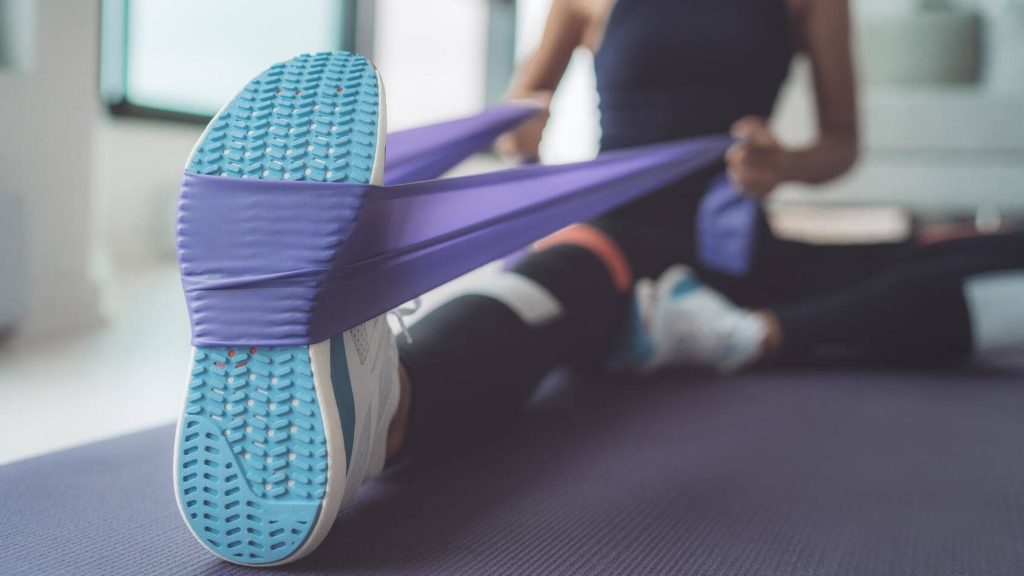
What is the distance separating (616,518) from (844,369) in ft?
2.60

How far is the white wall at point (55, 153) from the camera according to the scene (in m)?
1.33

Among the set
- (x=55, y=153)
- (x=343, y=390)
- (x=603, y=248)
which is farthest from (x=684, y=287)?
(x=55, y=153)

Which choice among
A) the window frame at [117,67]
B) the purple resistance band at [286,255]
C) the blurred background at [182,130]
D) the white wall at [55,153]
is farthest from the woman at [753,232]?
the window frame at [117,67]

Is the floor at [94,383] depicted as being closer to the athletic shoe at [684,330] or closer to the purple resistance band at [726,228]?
the athletic shoe at [684,330]

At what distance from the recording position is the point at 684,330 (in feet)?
3.99

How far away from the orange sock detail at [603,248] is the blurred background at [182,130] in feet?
1.73

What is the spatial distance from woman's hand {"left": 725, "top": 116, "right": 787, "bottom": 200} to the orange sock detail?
0.20 meters

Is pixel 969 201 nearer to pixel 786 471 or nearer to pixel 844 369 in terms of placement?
pixel 844 369

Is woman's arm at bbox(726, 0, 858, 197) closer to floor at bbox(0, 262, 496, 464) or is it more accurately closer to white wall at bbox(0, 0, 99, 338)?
floor at bbox(0, 262, 496, 464)

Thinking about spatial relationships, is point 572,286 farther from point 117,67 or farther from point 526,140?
point 117,67

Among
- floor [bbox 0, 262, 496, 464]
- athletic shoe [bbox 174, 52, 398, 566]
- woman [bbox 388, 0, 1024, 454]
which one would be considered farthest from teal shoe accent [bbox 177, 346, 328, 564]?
woman [bbox 388, 0, 1024, 454]

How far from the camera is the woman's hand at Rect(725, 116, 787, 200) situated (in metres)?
1.14

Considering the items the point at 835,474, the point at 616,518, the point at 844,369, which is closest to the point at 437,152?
the point at 616,518

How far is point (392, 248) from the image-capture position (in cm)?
58
